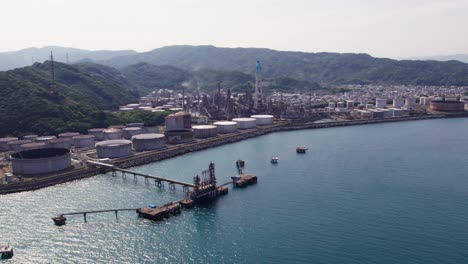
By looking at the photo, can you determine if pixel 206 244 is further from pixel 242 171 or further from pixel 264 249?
pixel 242 171

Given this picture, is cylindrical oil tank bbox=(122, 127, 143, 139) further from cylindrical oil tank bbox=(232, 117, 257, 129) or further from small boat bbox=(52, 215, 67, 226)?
small boat bbox=(52, 215, 67, 226)

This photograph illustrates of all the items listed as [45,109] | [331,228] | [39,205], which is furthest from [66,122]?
[331,228]

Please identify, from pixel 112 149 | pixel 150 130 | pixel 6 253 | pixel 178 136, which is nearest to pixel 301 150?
pixel 178 136

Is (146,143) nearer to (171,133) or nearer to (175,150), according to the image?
(175,150)

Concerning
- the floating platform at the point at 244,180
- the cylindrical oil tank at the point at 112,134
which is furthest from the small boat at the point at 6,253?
the cylindrical oil tank at the point at 112,134

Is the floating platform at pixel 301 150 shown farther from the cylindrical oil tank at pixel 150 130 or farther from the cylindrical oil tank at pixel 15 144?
the cylindrical oil tank at pixel 15 144
